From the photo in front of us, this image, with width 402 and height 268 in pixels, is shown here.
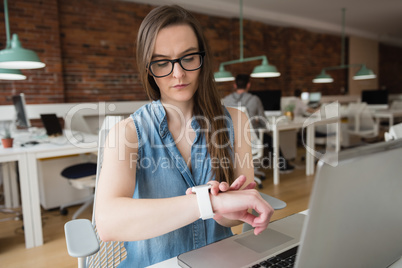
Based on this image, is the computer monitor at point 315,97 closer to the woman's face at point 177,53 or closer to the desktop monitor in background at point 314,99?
the desktop monitor in background at point 314,99

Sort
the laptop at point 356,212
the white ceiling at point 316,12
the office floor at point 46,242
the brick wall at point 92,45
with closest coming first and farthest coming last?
the laptop at point 356,212 → the office floor at point 46,242 → the brick wall at point 92,45 → the white ceiling at point 316,12

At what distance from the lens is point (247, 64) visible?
7.00 m

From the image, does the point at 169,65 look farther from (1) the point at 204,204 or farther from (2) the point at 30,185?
(2) the point at 30,185

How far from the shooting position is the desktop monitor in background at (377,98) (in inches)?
287

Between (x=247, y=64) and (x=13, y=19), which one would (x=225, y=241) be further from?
(x=247, y=64)

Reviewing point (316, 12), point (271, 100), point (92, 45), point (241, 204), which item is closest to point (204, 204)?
point (241, 204)

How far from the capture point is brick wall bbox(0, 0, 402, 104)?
4500mm

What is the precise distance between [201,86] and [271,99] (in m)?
4.22

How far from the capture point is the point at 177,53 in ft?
2.91

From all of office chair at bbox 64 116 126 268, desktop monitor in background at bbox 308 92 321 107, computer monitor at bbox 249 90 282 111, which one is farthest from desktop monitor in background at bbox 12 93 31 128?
desktop monitor in background at bbox 308 92 321 107

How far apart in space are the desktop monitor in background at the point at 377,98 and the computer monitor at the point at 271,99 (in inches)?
147

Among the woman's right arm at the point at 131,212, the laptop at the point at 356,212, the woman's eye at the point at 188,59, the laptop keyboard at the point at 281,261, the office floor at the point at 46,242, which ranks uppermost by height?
the woman's eye at the point at 188,59

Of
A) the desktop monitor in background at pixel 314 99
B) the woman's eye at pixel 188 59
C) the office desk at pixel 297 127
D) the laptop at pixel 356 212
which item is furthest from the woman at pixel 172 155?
the desktop monitor in background at pixel 314 99

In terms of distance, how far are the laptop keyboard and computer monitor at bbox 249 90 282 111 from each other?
4.51 metres
